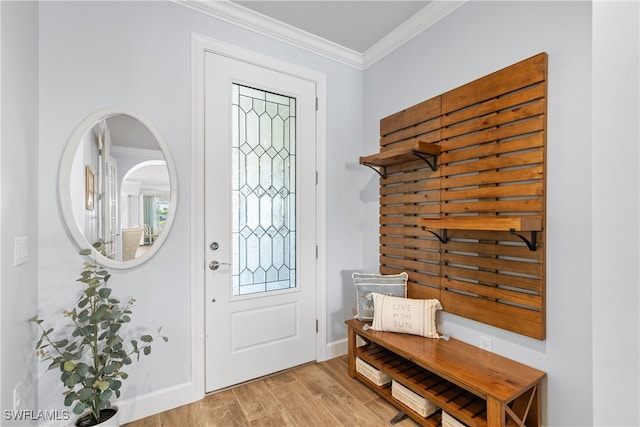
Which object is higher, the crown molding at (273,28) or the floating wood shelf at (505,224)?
the crown molding at (273,28)

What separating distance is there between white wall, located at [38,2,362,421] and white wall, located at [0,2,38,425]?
6cm

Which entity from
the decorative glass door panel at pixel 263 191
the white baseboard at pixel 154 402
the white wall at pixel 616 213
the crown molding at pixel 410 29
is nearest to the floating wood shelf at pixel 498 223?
the white wall at pixel 616 213

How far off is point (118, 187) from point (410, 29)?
2336mm

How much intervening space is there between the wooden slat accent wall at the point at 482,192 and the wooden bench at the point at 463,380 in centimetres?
23

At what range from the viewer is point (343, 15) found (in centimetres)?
222

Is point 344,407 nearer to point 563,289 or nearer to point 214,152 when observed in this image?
point 563,289

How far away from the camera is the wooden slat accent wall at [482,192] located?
160 cm

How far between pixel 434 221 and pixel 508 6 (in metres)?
1.31

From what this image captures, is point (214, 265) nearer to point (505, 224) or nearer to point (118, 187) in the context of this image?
point (118, 187)

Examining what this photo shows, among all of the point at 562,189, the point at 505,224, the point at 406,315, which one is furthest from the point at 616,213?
the point at 406,315

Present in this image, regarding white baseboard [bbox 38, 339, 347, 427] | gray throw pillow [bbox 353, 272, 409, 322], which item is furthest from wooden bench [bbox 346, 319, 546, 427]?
white baseboard [bbox 38, 339, 347, 427]

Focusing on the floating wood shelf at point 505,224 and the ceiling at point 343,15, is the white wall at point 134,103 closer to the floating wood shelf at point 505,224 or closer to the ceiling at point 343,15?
the ceiling at point 343,15

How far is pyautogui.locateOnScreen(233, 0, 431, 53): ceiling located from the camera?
6.89ft

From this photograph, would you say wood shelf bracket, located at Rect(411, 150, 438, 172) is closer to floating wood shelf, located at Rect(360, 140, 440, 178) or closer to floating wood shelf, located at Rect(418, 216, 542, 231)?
floating wood shelf, located at Rect(360, 140, 440, 178)
